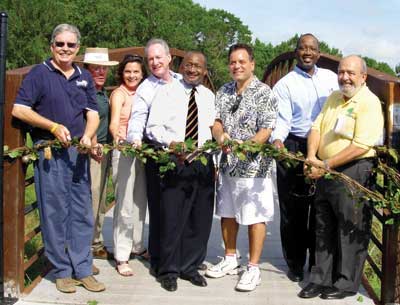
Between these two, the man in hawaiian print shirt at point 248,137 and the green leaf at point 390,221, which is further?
the man in hawaiian print shirt at point 248,137

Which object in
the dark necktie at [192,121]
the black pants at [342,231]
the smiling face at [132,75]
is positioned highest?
the smiling face at [132,75]

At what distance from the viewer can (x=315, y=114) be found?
4.47 meters

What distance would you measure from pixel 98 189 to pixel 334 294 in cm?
187

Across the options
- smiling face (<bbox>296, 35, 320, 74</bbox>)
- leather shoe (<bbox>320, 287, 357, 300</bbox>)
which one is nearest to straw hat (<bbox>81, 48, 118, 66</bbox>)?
smiling face (<bbox>296, 35, 320, 74</bbox>)

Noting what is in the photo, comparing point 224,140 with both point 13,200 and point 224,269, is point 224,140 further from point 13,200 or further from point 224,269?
point 13,200

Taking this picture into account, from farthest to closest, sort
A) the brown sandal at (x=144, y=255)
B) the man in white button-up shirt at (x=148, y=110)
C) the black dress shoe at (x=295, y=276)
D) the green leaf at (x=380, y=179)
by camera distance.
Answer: the brown sandal at (x=144, y=255), the black dress shoe at (x=295, y=276), the man in white button-up shirt at (x=148, y=110), the green leaf at (x=380, y=179)

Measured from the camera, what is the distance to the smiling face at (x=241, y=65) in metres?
4.19

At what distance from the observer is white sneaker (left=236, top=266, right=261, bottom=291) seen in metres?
4.20

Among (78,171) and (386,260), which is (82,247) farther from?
(386,260)

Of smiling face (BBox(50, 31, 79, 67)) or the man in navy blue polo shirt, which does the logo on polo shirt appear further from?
smiling face (BBox(50, 31, 79, 67))

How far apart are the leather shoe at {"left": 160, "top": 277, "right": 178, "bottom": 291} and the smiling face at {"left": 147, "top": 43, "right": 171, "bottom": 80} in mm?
1373

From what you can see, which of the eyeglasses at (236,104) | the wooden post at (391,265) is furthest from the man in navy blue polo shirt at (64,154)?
the wooden post at (391,265)

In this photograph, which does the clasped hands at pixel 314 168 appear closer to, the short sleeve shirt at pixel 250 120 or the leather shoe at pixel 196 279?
the short sleeve shirt at pixel 250 120

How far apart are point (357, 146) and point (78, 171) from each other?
A: 5.76 ft
